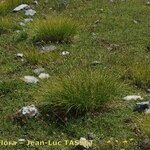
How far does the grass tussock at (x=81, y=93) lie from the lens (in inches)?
364

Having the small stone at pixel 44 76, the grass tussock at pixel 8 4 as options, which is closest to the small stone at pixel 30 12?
the grass tussock at pixel 8 4

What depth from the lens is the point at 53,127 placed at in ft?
29.7

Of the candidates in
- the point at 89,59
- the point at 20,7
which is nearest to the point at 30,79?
the point at 89,59

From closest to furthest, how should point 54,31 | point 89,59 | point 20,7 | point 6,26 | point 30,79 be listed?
1. point 30,79
2. point 89,59
3. point 54,31
4. point 6,26
5. point 20,7

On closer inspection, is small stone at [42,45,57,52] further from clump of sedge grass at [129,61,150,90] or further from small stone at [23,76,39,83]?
clump of sedge grass at [129,61,150,90]

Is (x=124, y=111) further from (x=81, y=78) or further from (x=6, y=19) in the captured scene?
(x=6, y=19)

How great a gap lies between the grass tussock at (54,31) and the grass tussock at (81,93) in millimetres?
3502

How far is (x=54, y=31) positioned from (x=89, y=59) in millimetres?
1513

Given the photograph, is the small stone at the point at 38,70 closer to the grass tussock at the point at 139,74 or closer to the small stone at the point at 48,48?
the small stone at the point at 48,48

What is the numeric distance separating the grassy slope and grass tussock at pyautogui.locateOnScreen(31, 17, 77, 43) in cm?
30

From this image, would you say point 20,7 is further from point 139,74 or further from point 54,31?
point 139,74

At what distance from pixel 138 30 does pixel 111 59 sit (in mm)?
2365

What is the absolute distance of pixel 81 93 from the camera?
932 centimetres

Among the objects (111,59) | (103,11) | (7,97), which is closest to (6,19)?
(103,11)
